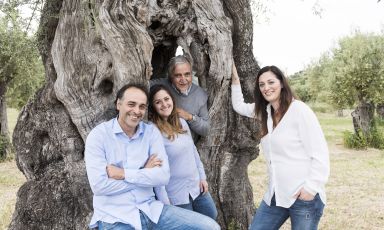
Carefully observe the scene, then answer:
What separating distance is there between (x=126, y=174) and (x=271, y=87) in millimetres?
1551

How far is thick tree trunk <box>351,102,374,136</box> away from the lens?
22922 mm

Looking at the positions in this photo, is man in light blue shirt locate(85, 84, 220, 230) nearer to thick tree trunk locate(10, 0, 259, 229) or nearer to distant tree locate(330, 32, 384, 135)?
thick tree trunk locate(10, 0, 259, 229)

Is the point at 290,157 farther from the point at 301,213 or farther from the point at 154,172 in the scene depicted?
the point at 154,172

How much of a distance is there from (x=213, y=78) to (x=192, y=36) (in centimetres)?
58

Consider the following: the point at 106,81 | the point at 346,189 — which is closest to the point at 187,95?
the point at 106,81

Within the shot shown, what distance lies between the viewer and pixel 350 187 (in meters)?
13.2

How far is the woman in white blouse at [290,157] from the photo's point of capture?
13.8ft

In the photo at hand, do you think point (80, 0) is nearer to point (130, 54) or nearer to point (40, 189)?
point (130, 54)

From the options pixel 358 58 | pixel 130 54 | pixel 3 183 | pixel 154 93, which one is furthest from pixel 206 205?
pixel 358 58

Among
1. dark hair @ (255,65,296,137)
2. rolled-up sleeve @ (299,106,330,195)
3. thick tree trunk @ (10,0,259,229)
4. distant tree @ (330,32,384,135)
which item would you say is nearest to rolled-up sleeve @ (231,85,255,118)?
thick tree trunk @ (10,0,259,229)

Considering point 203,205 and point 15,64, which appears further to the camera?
point 15,64

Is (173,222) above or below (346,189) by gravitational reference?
above

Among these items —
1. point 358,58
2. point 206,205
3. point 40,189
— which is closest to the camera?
point 206,205

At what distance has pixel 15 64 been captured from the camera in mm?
17000
